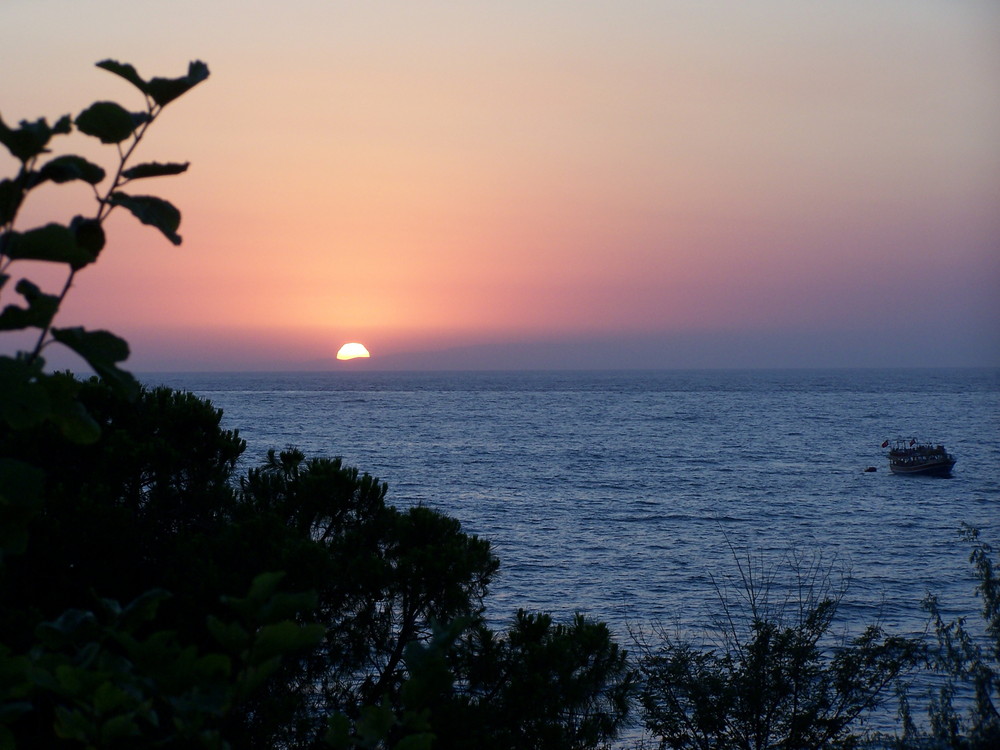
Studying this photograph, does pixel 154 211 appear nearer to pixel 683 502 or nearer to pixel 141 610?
pixel 141 610

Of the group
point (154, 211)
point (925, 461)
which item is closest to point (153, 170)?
Result: point (154, 211)

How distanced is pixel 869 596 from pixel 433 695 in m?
36.6

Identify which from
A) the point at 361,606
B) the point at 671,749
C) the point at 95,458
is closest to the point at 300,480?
the point at 361,606

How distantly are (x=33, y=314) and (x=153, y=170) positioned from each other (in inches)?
19.6

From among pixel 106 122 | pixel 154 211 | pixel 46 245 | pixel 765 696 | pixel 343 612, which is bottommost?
pixel 765 696

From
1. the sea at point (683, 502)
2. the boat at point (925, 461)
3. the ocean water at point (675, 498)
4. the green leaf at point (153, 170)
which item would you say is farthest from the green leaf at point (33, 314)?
the boat at point (925, 461)

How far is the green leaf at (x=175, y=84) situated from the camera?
2.14 metres

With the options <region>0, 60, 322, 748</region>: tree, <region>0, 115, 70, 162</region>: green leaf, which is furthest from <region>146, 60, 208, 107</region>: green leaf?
<region>0, 115, 70, 162</region>: green leaf

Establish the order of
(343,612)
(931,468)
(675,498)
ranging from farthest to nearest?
(931,468) < (675,498) < (343,612)

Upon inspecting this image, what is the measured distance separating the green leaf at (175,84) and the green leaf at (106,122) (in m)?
0.09

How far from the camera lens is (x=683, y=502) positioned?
61.5 metres

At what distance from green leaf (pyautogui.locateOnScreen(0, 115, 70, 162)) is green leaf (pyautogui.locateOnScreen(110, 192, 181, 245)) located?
0.32 m

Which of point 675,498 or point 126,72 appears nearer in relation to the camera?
point 126,72

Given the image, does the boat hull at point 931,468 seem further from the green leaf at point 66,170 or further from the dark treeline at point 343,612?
the green leaf at point 66,170
